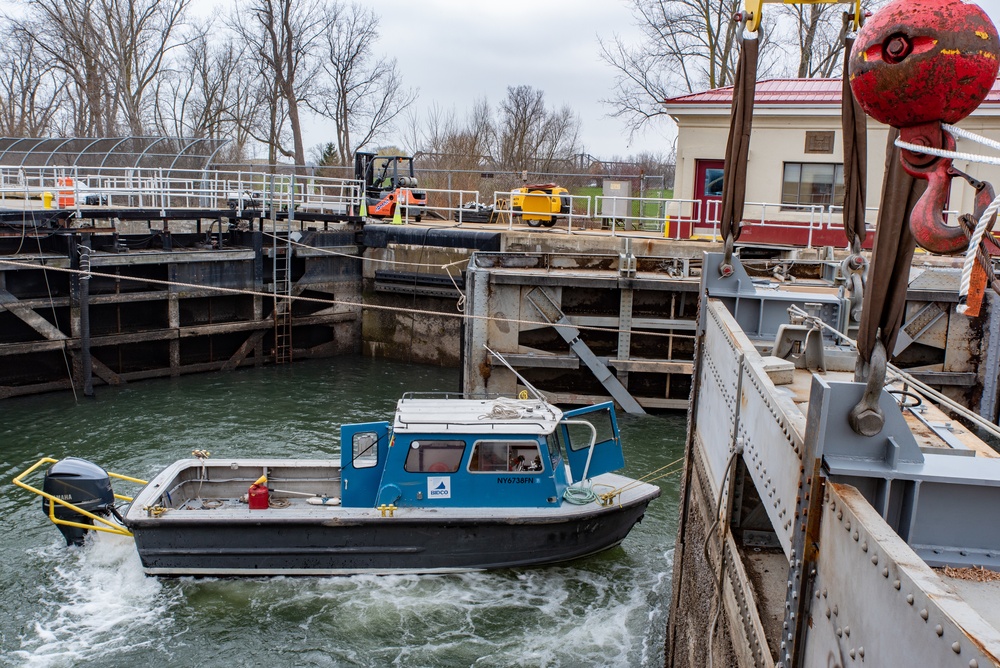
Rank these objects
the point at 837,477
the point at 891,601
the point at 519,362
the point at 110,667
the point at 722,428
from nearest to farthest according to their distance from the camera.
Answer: the point at 891,601
the point at 837,477
the point at 722,428
the point at 110,667
the point at 519,362

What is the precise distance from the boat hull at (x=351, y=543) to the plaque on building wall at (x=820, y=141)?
551 inches

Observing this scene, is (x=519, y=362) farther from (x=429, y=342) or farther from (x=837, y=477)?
(x=837, y=477)

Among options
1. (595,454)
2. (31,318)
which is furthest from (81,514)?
(31,318)

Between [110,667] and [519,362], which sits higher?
[519,362]

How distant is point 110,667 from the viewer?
29.6 feet

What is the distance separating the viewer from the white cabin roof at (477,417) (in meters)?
10.4

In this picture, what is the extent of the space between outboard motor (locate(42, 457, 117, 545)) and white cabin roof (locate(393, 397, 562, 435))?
156 inches

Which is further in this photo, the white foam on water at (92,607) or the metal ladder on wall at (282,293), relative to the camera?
the metal ladder on wall at (282,293)

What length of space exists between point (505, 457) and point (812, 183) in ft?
47.9

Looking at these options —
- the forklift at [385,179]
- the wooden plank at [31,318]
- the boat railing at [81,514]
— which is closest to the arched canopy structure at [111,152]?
the forklift at [385,179]

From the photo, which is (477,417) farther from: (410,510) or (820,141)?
(820,141)

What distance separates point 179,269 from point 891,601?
794 inches

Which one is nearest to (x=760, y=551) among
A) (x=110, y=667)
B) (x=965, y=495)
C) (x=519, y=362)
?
(x=965, y=495)

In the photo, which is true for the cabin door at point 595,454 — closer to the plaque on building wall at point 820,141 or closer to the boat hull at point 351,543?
the boat hull at point 351,543
